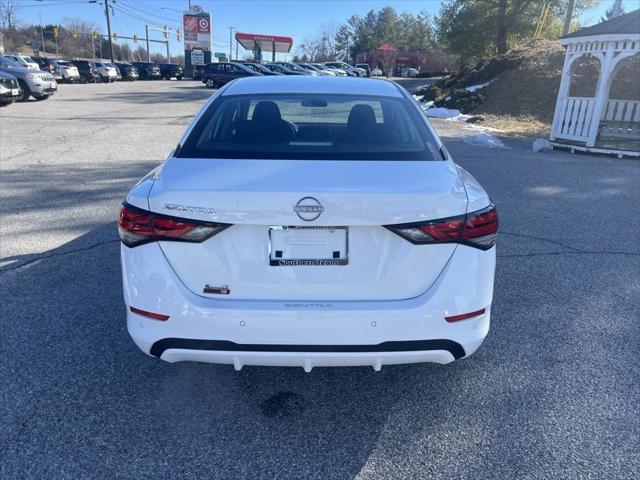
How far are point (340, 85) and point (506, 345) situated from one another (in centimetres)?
210

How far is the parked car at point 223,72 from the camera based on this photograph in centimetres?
3378

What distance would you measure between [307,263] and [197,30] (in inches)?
2484

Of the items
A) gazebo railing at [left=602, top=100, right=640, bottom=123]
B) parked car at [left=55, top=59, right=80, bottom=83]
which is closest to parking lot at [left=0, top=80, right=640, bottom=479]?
gazebo railing at [left=602, top=100, right=640, bottom=123]

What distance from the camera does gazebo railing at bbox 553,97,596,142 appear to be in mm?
11422

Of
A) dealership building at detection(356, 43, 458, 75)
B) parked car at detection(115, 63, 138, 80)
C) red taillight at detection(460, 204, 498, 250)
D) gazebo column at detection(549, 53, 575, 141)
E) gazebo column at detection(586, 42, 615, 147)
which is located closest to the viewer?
red taillight at detection(460, 204, 498, 250)

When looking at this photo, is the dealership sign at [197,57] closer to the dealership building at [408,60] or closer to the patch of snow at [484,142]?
the dealership building at [408,60]

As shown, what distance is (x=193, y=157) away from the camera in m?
2.52

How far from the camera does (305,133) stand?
122 inches

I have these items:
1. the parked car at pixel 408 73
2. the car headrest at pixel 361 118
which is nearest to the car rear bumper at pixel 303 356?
the car headrest at pixel 361 118

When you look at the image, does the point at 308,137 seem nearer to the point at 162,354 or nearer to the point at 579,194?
the point at 162,354

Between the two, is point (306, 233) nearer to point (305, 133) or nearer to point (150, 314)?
point (150, 314)

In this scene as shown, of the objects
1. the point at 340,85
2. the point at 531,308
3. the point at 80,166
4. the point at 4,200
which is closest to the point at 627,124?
the point at 531,308

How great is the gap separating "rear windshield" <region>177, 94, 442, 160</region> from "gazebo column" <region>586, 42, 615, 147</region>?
9871 millimetres

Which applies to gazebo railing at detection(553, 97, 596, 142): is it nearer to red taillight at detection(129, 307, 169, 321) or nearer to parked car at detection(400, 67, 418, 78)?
red taillight at detection(129, 307, 169, 321)
